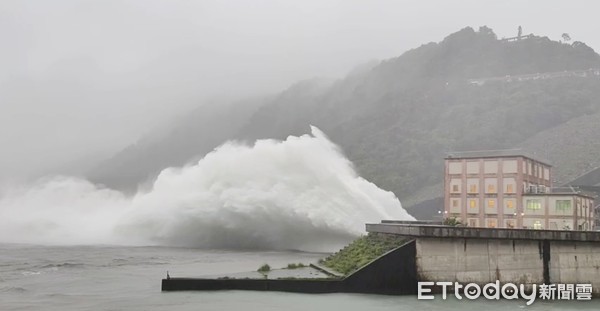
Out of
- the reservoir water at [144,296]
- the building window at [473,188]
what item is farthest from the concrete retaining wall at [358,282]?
the building window at [473,188]

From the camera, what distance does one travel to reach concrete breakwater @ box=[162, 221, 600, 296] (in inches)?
1075

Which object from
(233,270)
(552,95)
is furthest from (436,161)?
(233,270)

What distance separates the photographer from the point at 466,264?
1084 inches

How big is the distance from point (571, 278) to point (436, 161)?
11319cm

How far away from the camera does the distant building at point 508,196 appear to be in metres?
65.0

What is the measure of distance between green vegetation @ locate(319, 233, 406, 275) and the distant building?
124ft

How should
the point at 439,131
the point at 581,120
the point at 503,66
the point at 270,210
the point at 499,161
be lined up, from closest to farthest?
the point at 270,210 < the point at 499,161 < the point at 581,120 < the point at 439,131 < the point at 503,66

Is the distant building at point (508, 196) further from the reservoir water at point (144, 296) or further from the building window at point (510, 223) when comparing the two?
the reservoir water at point (144, 296)

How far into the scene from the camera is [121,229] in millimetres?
71688

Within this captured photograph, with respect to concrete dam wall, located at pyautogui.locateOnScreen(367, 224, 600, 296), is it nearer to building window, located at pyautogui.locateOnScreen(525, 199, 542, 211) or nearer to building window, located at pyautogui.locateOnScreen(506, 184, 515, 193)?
building window, located at pyautogui.locateOnScreen(525, 199, 542, 211)

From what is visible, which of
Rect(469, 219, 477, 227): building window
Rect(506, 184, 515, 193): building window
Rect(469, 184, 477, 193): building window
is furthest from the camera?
Rect(469, 219, 477, 227): building window

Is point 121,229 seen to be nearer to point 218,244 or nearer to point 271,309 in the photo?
point 218,244

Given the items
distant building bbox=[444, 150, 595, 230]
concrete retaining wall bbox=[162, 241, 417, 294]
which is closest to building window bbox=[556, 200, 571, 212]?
distant building bbox=[444, 150, 595, 230]

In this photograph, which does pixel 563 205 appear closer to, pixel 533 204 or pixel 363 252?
pixel 533 204
